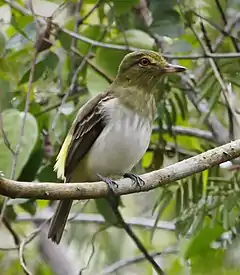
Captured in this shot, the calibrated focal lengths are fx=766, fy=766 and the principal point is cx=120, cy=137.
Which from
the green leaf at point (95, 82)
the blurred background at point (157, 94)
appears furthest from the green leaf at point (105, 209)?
the green leaf at point (95, 82)

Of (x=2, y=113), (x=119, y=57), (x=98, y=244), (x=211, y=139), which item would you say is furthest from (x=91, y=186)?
(x=98, y=244)

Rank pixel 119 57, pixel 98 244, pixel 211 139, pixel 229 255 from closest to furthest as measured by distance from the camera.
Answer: pixel 229 255 < pixel 119 57 < pixel 211 139 < pixel 98 244

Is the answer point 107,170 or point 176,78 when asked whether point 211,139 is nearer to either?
point 176,78

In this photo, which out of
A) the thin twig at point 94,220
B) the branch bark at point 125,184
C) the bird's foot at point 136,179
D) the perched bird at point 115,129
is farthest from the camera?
the thin twig at point 94,220

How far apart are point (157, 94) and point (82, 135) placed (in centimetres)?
42

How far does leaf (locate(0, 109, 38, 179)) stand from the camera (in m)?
2.49

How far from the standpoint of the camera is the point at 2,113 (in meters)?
2.69

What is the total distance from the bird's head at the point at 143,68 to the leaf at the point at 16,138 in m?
0.40

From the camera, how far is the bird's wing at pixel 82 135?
265 cm

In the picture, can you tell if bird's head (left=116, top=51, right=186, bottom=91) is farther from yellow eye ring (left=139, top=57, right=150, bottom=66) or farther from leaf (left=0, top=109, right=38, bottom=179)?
leaf (left=0, top=109, right=38, bottom=179)

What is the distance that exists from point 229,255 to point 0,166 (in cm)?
81

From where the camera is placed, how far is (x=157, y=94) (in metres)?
2.92

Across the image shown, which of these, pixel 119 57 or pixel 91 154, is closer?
pixel 91 154

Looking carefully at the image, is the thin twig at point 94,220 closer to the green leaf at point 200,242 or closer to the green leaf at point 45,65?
the green leaf at point 45,65
